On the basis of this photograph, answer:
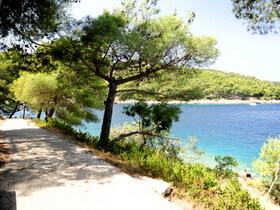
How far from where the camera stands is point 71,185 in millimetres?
3656

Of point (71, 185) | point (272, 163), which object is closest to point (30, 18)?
point (71, 185)

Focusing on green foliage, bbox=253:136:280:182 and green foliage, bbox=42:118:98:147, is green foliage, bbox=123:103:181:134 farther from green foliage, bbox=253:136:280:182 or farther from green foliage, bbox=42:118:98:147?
green foliage, bbox=253:136:280:182

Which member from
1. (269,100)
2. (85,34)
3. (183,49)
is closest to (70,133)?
(85,34)

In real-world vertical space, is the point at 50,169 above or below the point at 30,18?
below

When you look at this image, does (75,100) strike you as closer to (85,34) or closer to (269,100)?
(85,34)

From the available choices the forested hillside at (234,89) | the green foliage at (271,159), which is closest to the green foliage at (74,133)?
the green foliage at (271,159)

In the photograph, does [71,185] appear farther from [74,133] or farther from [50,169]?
[74,133]

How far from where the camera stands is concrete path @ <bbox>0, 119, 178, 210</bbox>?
3.04 meters

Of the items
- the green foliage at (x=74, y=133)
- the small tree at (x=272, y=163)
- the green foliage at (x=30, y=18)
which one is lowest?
the small tree at (x=272, y=163)

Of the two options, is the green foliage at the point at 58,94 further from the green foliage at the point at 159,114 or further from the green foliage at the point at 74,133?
the green foliage at the point at 159,114

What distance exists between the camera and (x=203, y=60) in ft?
27.4

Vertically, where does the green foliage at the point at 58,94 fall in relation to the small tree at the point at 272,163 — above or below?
above

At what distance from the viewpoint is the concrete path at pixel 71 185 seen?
3.04m

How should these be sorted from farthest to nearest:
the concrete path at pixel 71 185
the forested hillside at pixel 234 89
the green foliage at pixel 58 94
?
the forested hillside at pixel 234 89
the green foliage at pixel 58 94
the concrete path at pixel 71 185
